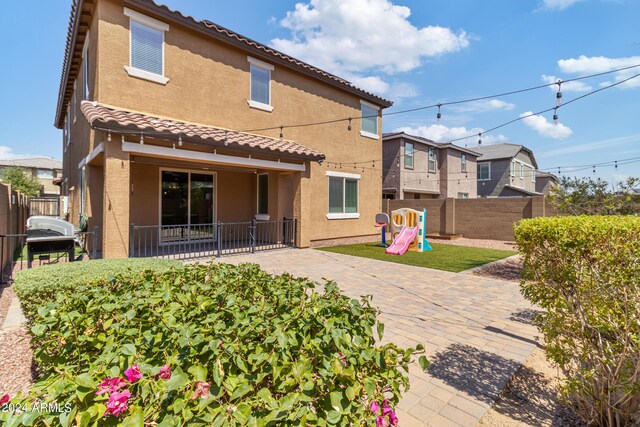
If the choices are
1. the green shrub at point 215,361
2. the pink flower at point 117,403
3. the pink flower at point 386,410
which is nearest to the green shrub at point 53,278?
the green shrub at point 215,361

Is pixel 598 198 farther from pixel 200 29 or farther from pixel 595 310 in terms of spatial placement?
pixel 200 29

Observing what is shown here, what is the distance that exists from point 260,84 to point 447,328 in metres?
10.6

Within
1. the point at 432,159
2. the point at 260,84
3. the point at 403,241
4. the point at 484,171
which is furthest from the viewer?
the point at 484,171

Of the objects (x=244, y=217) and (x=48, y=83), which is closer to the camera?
(x=244, y=217)

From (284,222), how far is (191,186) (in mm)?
3720

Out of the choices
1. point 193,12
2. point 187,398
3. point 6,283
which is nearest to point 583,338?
point 187,398

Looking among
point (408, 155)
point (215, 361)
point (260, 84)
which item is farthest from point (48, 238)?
point (408, 155)

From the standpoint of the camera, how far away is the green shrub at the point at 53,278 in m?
3.29

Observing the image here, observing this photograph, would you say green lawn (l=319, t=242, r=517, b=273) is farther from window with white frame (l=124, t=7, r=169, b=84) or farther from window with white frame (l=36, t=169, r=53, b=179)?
window with white frame (l=36, t=169, r=53, b=179)

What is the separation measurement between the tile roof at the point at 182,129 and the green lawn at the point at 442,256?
161 inches

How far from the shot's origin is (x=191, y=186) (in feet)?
37.3

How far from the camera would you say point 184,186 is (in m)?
11.2

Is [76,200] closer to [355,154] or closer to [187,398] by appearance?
[355,154]

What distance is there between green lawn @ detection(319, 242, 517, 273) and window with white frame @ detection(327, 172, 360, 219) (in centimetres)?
213
